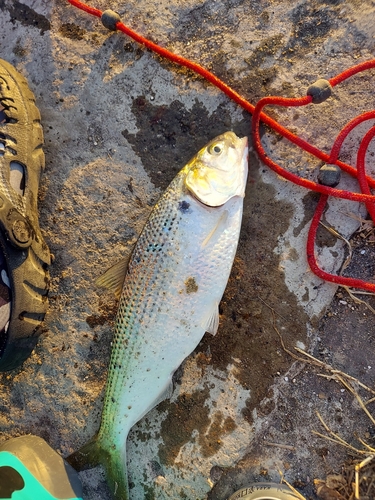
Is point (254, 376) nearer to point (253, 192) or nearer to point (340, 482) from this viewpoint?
point (340, 482)

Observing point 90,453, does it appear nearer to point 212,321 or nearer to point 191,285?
point 212,321

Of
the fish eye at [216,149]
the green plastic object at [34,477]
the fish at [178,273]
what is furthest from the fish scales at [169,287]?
the green plastic object at [34,477]

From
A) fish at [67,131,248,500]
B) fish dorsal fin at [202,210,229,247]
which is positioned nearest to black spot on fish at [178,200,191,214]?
fish at [67,131,248,500]

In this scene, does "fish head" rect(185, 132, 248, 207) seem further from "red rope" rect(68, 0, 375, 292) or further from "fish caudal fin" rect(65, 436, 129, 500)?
"fish caudal fin" rect(65, 436, 129, 500)

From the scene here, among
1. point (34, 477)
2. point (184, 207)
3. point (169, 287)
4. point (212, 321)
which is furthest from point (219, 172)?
point (34, 477)

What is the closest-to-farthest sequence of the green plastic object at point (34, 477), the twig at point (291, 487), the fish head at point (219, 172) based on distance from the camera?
the fish head at point (219, 172)
the twig at point (291, 487)
the green plastic object at point (34, 477)

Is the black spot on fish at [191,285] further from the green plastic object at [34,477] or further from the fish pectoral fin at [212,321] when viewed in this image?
the green plastic object at [34,477]
